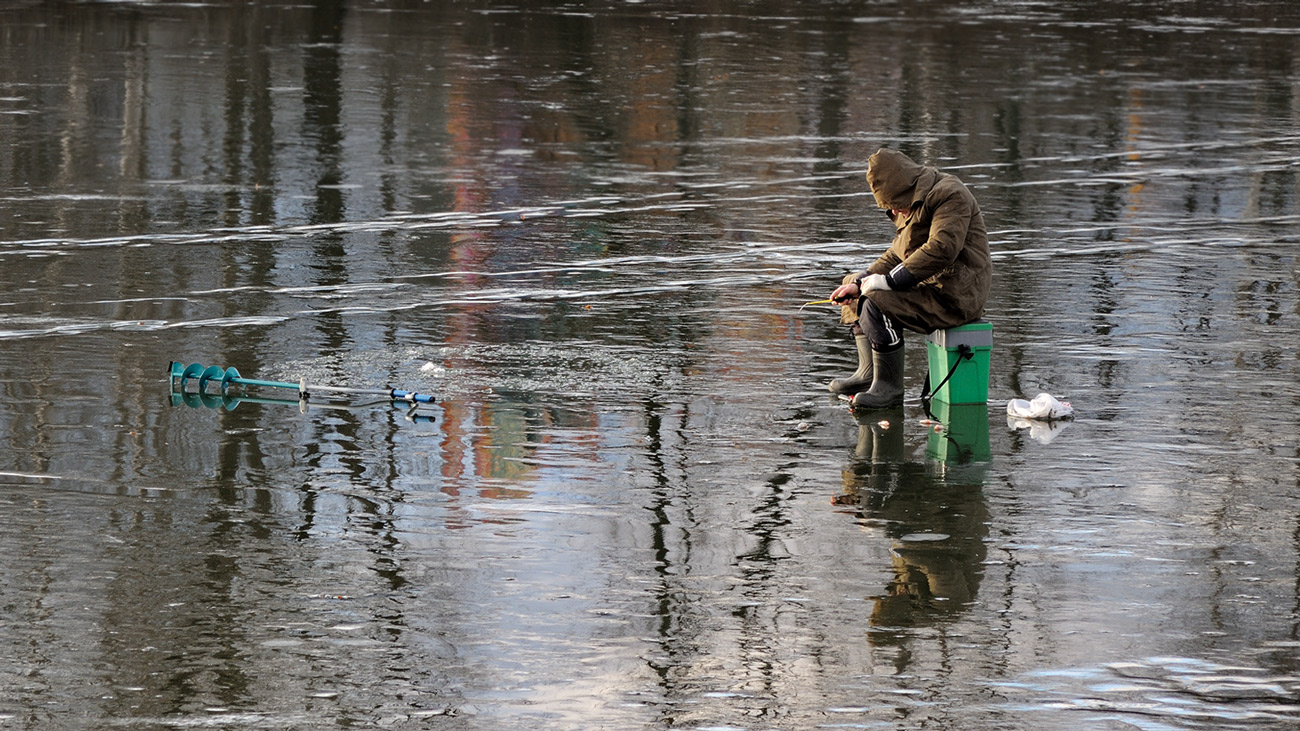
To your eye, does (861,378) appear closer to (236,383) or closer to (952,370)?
(952,370)

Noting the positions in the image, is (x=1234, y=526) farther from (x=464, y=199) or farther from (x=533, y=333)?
(x=464, y=199)

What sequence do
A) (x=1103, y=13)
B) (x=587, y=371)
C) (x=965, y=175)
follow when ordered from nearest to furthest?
1. (x=587, y=371)
2. (x=965, y=175)
3. (x=1103, y=13)

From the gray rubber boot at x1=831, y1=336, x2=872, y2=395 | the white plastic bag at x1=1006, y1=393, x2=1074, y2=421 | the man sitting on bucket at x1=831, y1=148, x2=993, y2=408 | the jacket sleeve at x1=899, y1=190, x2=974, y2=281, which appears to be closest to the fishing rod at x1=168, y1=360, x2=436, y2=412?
the gray rubber boot at x1=831, y1=336, x2=872, y2=395

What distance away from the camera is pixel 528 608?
6.28 m

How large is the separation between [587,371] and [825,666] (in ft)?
14.3

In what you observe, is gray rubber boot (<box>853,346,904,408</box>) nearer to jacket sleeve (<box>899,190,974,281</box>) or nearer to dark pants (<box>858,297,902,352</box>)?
dark pants (<box>858,297,902,352</box>)

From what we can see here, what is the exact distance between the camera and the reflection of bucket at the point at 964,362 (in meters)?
9.33

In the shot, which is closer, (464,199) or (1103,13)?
(464,199)

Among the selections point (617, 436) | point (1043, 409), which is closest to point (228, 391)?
point (617, 436)

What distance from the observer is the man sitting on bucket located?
928 centimetres

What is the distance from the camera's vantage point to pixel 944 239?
30.4 feet

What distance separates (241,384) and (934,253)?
353cm

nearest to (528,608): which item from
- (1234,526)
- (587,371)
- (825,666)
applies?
(825,666)

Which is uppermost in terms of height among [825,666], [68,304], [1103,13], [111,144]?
[1103,13]
